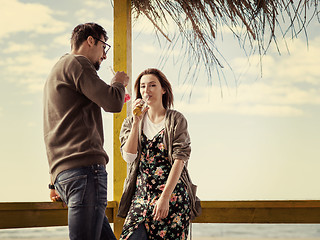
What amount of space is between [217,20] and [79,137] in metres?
1.42

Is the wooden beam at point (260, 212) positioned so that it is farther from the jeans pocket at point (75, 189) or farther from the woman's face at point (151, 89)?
the jeans pocket at point (75, 189)

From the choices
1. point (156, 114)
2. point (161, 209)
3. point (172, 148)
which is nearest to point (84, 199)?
point (161, 209)

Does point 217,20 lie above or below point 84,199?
above

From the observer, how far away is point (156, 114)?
2.15 meters

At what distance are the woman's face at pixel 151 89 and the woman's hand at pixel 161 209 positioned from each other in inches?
21.3

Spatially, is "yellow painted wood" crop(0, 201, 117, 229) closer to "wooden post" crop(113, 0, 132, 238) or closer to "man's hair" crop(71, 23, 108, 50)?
"wooden post" crop(113, 0, 132, 238)

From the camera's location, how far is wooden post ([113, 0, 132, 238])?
7.88 ft

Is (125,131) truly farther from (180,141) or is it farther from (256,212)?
(256,212)

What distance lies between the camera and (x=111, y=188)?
8.30ft

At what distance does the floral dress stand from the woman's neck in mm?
95

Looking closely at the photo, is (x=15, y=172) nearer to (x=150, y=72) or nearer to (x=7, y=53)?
(x=7, y=53)

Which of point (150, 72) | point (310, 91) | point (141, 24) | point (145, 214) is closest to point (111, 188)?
point (145, 214)

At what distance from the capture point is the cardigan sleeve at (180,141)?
77.0 inches

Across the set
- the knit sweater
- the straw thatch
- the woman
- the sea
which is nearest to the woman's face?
the woman
